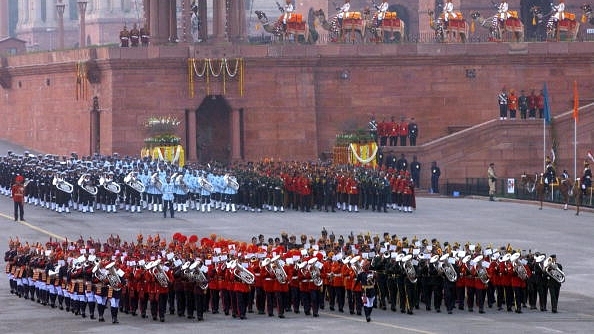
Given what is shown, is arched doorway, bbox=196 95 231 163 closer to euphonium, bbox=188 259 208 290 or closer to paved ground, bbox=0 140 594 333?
paved ground, bbox=0 140 594 333

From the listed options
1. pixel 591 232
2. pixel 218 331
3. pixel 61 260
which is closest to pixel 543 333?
pixel 218 331

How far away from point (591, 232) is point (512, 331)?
60.0 feet

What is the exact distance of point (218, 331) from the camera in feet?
116

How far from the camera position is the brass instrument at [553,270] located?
126ft

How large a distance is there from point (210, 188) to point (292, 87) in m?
15.9

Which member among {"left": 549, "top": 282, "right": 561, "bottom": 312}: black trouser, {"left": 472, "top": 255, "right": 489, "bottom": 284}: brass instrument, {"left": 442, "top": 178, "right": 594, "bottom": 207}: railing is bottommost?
{"left": 549, "top": 282, "right": 561, "bottom": 312}: black trouser

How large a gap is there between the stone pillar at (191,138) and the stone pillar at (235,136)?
61.0 inches

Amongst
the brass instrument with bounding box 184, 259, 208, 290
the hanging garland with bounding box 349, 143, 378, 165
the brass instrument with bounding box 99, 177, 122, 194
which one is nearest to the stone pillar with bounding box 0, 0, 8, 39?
the hanging garland with bounding box 349, 143, 378, 165

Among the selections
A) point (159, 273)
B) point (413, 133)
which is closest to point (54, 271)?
point (159, 273)

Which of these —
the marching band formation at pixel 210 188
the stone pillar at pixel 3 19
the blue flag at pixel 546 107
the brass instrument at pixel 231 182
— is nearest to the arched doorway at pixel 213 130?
the marching band formation at pixel 210 188

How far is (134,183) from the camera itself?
186 feet

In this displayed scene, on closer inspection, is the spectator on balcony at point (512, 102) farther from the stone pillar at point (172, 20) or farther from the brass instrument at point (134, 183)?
the brass instrument at point (134, 183)

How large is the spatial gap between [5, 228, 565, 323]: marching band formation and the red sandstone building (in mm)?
31409

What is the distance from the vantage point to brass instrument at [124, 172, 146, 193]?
56719 mm
